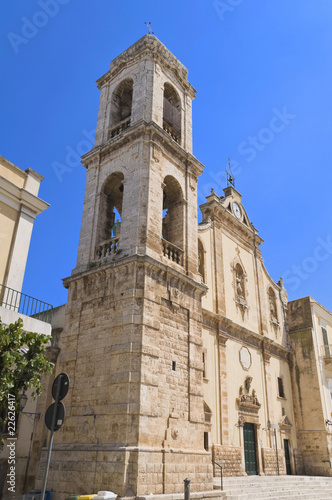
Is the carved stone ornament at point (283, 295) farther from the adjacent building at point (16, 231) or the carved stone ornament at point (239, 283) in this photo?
the adjacent building at point (16, 231)

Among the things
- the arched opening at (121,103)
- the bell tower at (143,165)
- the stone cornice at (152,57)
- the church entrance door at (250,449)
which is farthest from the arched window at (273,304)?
the arched opening at (121,103)

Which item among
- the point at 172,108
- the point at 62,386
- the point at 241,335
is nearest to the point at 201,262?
the point at 241,335

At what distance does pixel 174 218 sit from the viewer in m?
16.4

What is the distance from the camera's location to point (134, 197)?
47.3 feet

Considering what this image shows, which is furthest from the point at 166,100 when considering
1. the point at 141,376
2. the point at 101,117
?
the point at 141,376

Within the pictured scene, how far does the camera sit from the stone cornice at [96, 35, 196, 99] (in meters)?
17.5

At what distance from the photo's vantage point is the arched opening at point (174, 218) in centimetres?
1529

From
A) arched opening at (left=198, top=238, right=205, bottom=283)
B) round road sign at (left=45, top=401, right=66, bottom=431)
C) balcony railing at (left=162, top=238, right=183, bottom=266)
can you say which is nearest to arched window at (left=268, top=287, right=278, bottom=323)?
arched opening at (left=198, top=238, right=205, bottom=283)

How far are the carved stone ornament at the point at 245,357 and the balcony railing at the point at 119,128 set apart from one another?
1101 centimetres

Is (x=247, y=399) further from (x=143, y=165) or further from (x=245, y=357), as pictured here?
(x=143, y=165)

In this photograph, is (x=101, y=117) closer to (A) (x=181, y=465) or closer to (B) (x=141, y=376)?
(B) (x=141, y=376)

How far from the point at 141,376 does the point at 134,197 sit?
19.6 feet

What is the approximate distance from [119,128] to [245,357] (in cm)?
1160

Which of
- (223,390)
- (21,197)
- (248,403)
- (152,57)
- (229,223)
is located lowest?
(248,403)
